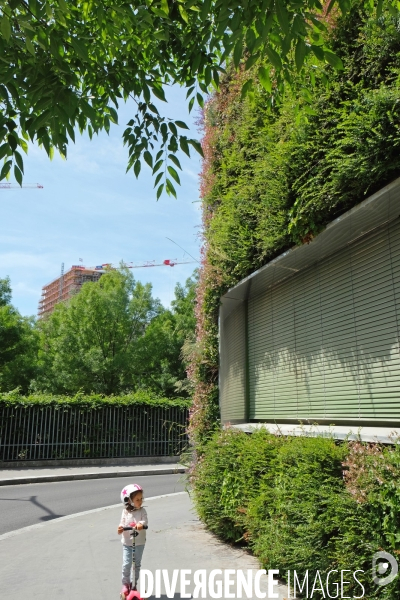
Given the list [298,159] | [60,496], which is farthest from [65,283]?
[298,159]

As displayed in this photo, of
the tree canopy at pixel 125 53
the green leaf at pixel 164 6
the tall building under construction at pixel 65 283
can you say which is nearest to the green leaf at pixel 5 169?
the tree canopy at pixel 125 53

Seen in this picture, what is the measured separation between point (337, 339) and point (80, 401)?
56.6 ft

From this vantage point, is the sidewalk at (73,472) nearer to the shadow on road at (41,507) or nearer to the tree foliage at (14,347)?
the shadow on road at (41,507)

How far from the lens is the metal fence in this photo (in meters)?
20.4

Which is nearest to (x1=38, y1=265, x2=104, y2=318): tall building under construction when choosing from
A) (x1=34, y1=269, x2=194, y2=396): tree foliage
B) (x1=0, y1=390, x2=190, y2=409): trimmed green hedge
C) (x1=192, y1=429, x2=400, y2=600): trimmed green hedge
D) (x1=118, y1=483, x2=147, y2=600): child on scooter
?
(x1=34, y1=269, x2=194, y2=396): tree foliage

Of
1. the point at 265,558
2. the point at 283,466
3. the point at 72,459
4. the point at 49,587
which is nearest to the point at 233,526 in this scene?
the point at 265,558

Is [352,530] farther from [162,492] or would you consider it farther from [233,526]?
[162,492]

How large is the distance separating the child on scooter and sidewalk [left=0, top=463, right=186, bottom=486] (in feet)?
39.8

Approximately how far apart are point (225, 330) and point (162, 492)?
6637 mm

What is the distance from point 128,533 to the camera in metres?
5.43

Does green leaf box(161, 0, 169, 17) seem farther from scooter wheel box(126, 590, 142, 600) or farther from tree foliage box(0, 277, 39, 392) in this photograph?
tree foliage box(0, 277, 39, 392)

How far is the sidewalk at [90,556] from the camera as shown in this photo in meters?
5.74

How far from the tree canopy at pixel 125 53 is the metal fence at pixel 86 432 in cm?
1541

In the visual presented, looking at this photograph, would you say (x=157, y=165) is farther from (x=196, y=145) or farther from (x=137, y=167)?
(x=196, y=145)
